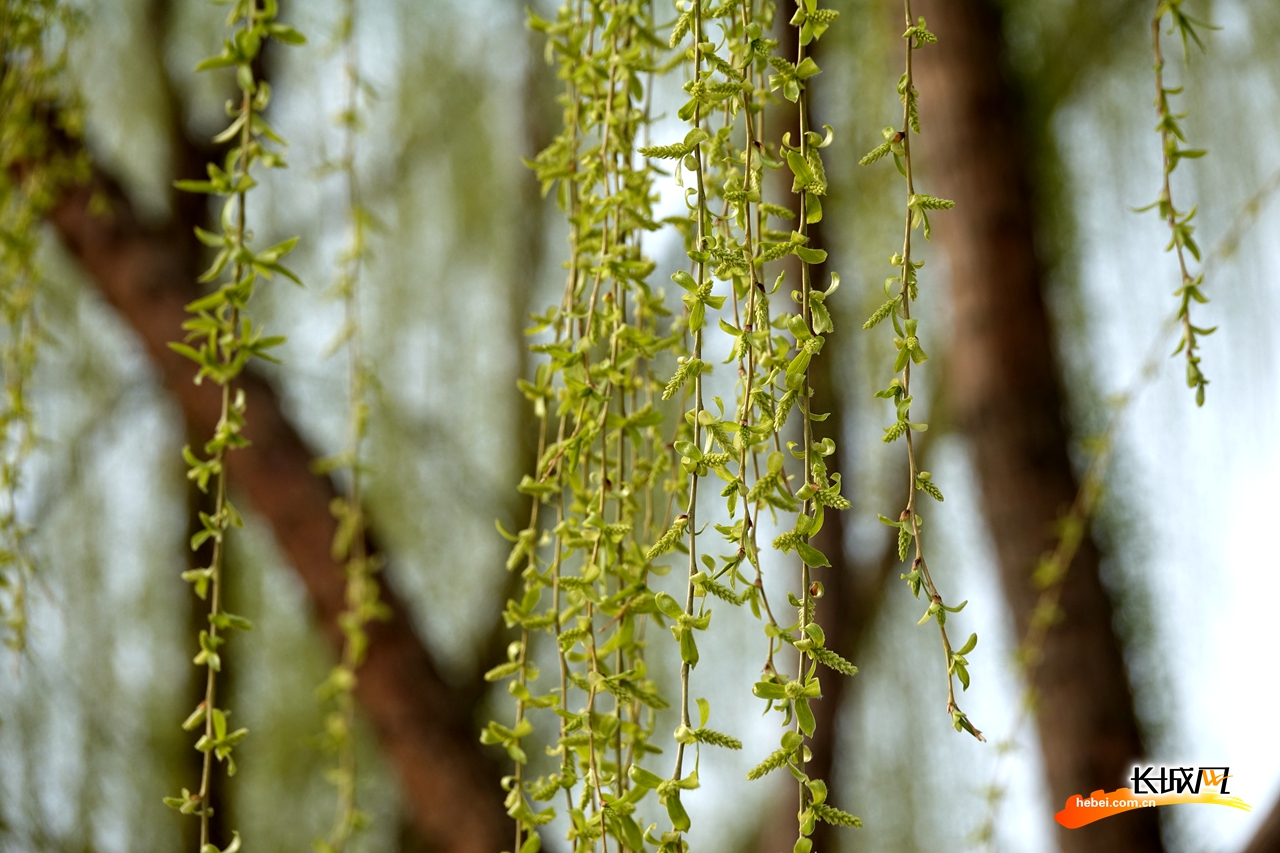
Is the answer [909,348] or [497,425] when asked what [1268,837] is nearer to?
[909,348]

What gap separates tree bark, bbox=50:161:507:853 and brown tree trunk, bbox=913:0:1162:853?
64 centimetres

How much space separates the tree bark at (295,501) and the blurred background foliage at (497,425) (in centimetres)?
14

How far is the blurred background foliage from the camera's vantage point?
1.46 metres

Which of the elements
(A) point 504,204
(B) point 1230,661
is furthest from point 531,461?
(B) point 1230,661

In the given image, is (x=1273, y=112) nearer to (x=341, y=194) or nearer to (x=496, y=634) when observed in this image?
(x=496, y=634)

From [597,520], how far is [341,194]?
179 cm

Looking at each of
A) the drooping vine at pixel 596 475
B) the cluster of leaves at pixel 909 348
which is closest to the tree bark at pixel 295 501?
the drooping vine at pixel 596 475

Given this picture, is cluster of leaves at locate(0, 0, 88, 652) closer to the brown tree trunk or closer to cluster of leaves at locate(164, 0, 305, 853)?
cluster of leaves at locate(164, 0, 305, 853)

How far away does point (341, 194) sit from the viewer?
2029 millimetres

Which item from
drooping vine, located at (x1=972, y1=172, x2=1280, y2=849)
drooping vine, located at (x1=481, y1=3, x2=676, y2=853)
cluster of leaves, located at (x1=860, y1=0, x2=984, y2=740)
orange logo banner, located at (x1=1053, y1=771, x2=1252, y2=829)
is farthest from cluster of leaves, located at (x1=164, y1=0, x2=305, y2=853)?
orange logo banner, located at (x1=1053, y1=771, x2=1252, y2=829)

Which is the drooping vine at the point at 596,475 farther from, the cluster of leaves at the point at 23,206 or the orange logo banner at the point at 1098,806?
the orange logo banner at the point at 1098,806

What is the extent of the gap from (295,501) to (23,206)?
44cm

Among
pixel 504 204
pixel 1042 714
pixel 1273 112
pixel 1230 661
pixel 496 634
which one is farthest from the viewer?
pixel 504 204

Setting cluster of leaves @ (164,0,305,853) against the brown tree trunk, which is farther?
the brown tree trunk
